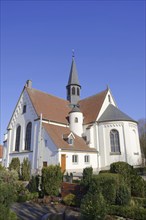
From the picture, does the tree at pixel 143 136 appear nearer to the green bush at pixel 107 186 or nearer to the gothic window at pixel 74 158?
the gothic window at pixel 74 158

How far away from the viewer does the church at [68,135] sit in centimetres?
2520

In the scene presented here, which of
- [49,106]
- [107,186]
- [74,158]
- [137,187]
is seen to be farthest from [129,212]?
[49,106]

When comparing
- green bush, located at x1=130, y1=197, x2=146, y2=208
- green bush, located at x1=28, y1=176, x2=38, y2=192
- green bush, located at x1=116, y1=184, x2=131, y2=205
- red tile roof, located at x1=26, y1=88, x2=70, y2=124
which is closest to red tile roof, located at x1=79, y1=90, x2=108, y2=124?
red tile roof, located at x1=26, y1=88, x2=70, y2=124

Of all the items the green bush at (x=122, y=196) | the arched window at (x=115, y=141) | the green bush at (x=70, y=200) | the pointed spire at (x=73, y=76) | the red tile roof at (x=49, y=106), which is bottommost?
the green bush at (x=70, y=200)

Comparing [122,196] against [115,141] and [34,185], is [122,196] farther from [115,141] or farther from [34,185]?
[115,141]

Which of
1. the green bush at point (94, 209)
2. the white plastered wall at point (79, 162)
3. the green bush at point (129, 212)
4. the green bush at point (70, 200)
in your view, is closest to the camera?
the green bush at point (94, 209)

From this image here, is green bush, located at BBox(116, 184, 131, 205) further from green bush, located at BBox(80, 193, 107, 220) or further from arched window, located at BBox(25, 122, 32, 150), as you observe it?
arched window, located at BBox(25, 122, 32, 150)

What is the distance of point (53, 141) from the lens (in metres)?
24.4

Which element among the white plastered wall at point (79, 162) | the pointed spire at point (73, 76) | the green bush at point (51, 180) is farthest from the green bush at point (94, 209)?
the pointed spire at point (73, 76)

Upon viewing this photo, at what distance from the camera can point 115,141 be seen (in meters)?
28.8

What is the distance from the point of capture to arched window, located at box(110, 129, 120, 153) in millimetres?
28433

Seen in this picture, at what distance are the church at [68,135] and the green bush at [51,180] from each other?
25.8 ft

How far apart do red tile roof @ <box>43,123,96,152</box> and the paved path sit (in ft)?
36.4

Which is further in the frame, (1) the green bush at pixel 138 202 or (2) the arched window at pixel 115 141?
(2) the arched window at pixel 115 141
